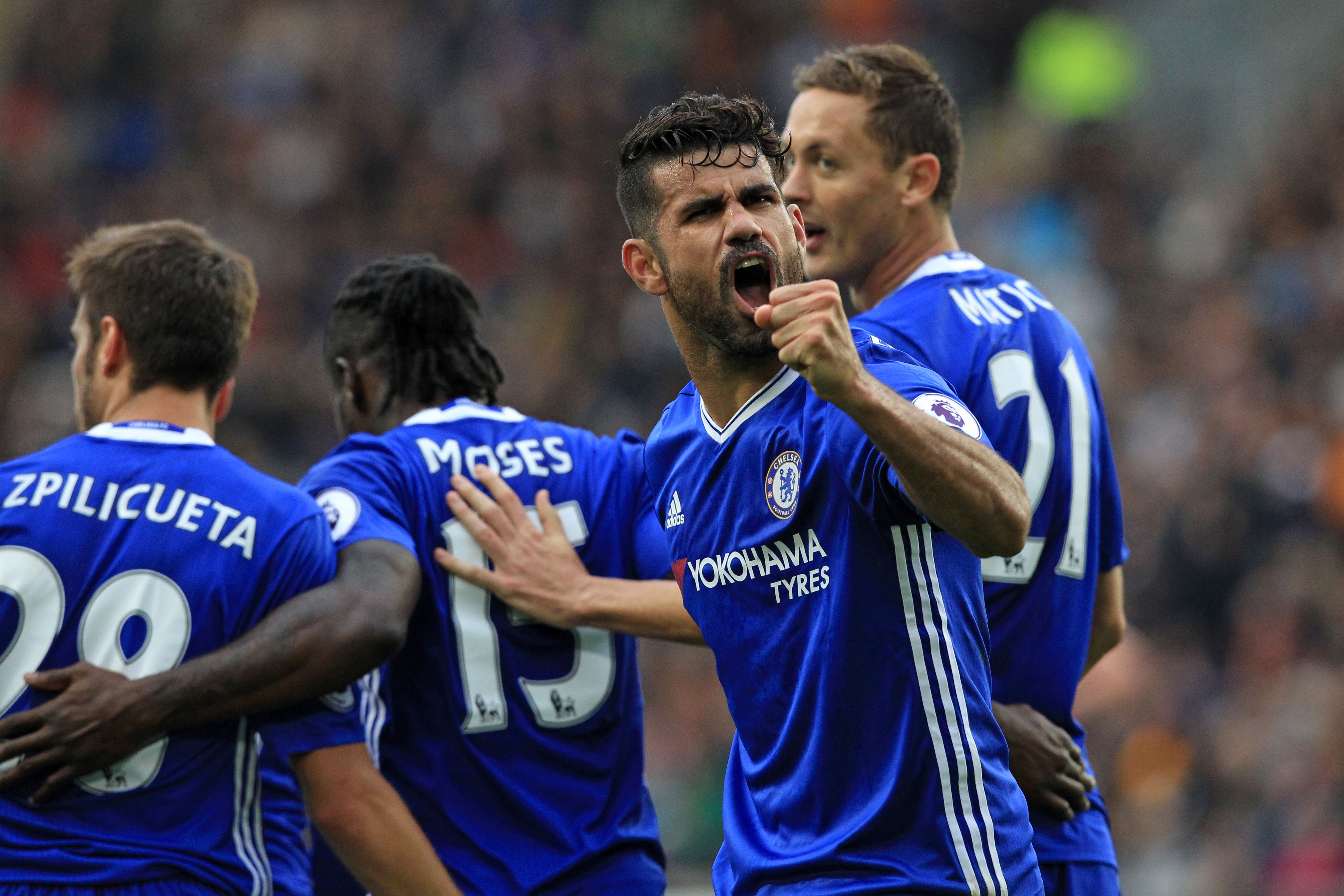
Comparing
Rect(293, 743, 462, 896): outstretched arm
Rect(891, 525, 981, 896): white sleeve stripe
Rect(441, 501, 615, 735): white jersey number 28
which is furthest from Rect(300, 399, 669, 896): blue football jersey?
Rect(891, 525, 981, 896): white sleeve stripe

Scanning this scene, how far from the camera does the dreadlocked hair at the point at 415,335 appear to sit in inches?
179

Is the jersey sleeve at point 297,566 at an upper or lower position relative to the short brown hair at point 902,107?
lower

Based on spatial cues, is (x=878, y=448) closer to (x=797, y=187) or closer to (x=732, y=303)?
(x=732, y=303)

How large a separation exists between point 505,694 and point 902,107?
2.03m

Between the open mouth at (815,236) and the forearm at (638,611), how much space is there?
108 centimetres

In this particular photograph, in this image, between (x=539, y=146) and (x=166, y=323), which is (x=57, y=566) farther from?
(x=539, y=146)

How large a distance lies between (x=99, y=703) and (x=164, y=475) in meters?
0.57

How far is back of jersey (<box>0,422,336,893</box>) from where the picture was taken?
11.9ft

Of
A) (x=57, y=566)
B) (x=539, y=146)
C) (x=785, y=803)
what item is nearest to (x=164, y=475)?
(x=57, y=566)

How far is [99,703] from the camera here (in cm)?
358

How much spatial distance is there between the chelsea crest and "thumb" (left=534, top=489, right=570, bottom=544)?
1252 mm

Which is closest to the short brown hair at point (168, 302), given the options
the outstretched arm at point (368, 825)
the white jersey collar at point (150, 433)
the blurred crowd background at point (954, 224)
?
the white jersey collar at point (150, 433)

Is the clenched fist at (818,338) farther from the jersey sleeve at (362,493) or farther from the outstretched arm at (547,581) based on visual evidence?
the jersey sleeve at (362,493)

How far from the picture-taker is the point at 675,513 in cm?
341
